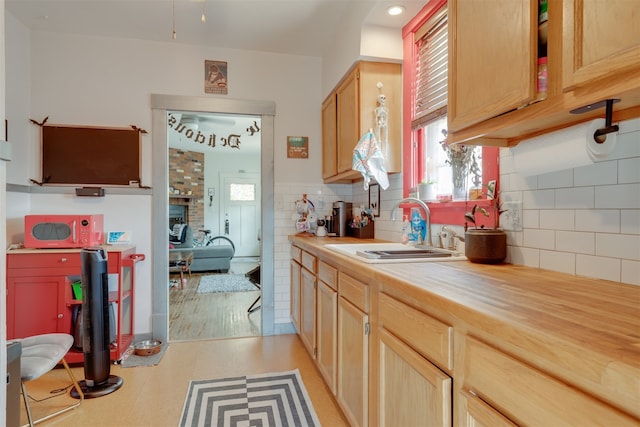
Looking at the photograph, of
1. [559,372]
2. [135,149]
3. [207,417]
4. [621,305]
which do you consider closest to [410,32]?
[621,305]

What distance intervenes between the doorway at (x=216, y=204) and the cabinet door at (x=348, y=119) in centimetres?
226

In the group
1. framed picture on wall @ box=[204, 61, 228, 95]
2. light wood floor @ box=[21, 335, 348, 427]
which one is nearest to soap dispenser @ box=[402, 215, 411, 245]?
light wood floor @ box=[21, 335, 348, 427]

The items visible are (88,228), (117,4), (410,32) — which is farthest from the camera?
(88,228)

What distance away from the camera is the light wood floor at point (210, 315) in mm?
3211

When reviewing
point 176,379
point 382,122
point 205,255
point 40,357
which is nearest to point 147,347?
point 176,379

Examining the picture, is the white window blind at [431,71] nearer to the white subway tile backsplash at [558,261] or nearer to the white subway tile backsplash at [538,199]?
the white subway tile backsplash at [538,199]

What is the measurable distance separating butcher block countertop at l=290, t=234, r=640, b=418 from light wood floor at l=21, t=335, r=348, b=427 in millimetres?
1204

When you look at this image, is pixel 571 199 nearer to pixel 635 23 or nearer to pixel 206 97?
pixel 635 23

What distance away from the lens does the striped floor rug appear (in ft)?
6.08

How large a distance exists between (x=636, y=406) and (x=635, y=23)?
747mm

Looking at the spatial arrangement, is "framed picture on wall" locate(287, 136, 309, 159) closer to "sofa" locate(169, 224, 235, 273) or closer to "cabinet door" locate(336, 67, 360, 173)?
"cabinet door" locate(336, 67, 360, 173)

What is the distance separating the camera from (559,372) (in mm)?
604

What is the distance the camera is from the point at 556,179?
4.10 ft

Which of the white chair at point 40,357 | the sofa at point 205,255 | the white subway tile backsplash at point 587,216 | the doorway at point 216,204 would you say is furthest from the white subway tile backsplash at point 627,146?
the sofa at point 205,255
